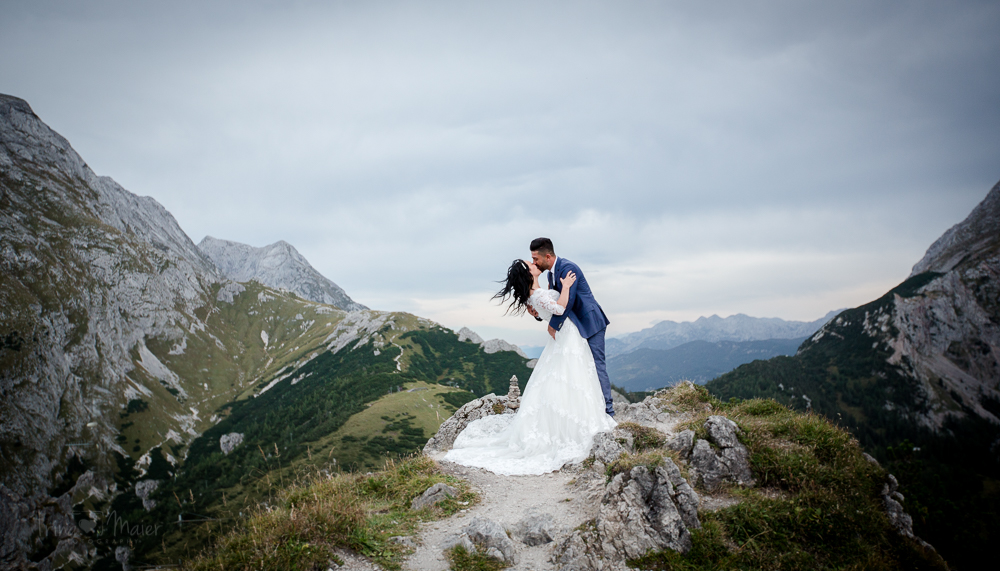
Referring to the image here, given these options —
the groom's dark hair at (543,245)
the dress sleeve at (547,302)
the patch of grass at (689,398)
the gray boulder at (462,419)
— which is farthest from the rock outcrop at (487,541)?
the patch of grass at (689,398)

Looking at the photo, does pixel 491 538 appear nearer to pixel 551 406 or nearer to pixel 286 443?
pixel 551 406

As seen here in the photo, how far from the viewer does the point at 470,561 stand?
6.97m

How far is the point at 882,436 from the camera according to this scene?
629 ft

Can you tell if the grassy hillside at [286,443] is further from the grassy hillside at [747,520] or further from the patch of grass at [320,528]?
the grassy hillside at [747,520]

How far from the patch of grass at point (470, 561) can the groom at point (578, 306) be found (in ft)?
20.3

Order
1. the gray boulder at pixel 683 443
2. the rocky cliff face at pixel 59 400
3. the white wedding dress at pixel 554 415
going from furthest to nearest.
Result: the rocky cliff face at pixel 59 400
the white wedding dress at pixel 554 415
the gray boulder at pixel 683 443

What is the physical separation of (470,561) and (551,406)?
5284mm

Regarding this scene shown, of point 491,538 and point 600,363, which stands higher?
point 600,363

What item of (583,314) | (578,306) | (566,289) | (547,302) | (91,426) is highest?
(566,289)

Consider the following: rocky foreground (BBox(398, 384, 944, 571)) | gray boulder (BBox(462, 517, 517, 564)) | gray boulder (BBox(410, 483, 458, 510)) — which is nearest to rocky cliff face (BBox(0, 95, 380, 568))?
gray boulder (BBox(410, 483, 458, 510))

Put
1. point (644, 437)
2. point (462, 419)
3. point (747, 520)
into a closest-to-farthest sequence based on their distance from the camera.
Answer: point (747, 520) < point (644, 437) < point (462, 419)

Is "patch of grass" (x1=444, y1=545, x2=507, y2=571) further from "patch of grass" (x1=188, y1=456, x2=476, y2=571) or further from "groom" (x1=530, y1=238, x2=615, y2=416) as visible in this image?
"groom" (x1=530, y1=238, x2=615, y2=416)

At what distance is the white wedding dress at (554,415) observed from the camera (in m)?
11.3

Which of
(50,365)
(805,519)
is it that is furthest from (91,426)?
(805,519)
